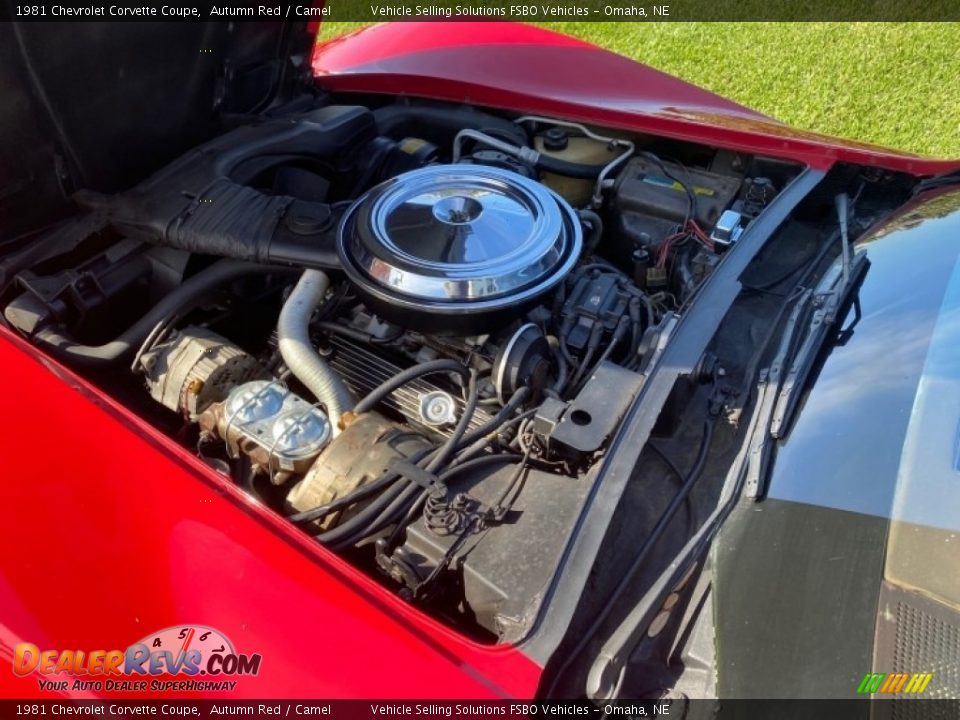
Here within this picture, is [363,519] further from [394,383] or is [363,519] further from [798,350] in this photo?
[798,350]

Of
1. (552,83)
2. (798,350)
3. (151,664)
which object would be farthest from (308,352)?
(552,83)

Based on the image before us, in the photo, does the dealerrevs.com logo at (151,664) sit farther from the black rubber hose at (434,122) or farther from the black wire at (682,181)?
the black rubber hose at (434,122)

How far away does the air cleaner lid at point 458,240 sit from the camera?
1.46 m

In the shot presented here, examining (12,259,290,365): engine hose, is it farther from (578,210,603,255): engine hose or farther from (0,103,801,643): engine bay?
(578,210,603,255): engine hose

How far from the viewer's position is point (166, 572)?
119 cm

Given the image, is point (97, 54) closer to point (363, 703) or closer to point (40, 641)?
point (40, 641)

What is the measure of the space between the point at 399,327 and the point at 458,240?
0.20 m

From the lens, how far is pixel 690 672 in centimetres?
107

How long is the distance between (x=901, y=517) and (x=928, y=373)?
0.27 metres

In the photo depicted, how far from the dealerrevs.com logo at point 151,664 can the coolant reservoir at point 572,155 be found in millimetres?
1364

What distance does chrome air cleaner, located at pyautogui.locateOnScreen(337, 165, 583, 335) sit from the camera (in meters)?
1.46

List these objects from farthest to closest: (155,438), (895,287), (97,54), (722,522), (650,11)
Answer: (650,11) < (97,54) < (895,287) < (155,438) < (722,522)

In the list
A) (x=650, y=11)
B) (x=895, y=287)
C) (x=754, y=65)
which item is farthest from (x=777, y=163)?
(x=650, y=11)

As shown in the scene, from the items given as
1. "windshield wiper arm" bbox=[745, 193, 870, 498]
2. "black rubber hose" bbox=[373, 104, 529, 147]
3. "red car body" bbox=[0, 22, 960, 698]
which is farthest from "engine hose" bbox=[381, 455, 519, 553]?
"black rubber hose" bbox=[373, 104, 529, 147]
